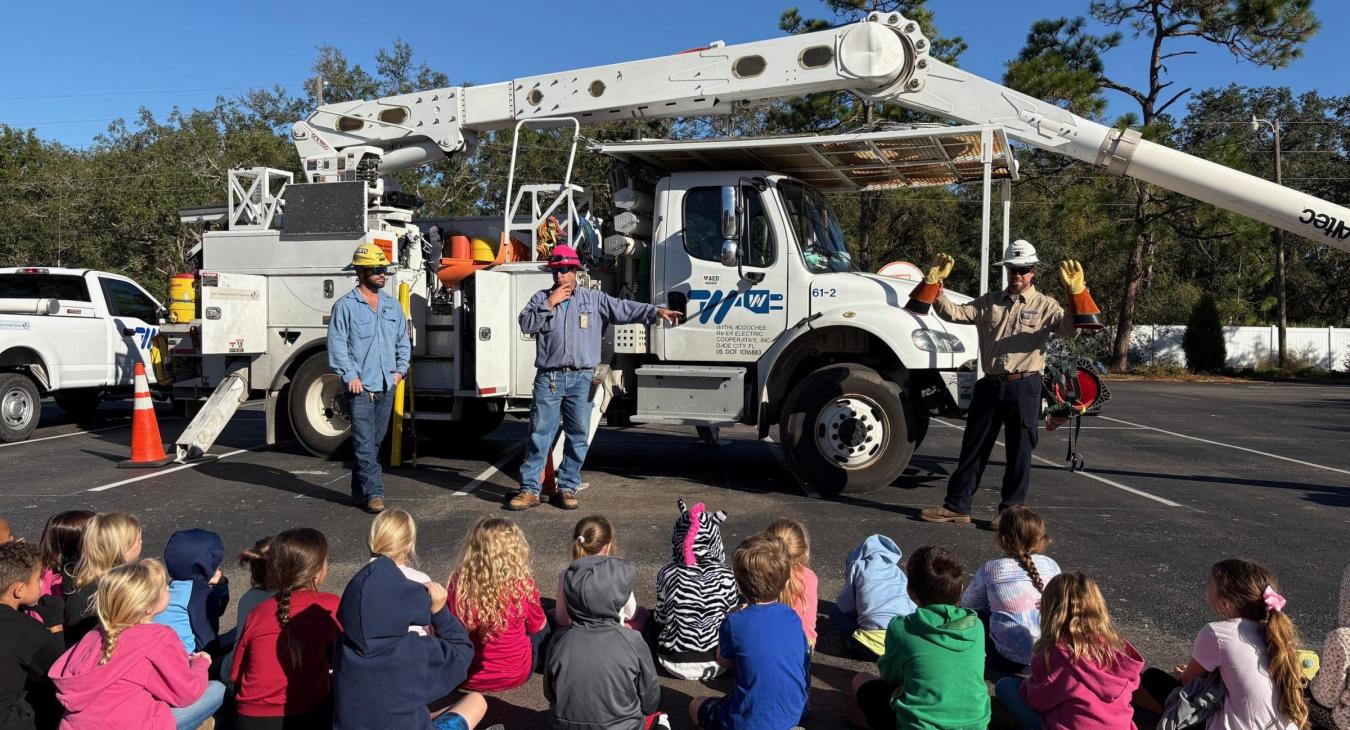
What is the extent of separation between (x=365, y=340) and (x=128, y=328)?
715 centimetres

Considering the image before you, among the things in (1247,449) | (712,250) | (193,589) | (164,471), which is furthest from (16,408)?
(1247,449)

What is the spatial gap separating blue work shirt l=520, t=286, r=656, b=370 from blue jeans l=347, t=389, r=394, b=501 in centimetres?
137

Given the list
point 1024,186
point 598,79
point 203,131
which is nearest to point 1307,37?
point 1024,186

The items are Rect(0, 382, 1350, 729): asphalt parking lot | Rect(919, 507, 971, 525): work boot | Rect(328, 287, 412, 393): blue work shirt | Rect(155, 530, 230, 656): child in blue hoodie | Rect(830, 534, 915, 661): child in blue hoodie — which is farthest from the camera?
Rect(328, 287, 412, 393): blue work shirt

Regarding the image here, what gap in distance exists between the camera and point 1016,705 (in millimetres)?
3523

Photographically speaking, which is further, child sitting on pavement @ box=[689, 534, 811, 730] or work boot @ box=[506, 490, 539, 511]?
work boot @ box=[506, 490, 539, 511]

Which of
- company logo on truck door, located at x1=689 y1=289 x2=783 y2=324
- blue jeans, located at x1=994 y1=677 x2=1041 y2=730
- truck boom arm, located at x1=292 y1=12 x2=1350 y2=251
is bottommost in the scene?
blue jeans, located at x1=994 y1=677 x2=1041 y2=730

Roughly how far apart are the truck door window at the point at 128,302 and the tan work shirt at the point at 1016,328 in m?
11.0

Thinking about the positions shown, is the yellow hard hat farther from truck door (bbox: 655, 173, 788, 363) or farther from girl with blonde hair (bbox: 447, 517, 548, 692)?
girl with blonde hair (bbox: 447, 517, 548, 692)

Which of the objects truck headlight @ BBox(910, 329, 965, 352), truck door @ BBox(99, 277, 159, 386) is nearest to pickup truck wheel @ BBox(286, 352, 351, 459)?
truck door @ BBox(99, 277, 159, 386)

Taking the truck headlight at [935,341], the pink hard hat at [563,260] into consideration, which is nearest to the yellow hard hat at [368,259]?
the pink hard hat at [563,260]

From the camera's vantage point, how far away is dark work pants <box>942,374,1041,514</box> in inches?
260

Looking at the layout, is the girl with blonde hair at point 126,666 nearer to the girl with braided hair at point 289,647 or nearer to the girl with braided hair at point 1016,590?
the girl with braided hair at point 289,647

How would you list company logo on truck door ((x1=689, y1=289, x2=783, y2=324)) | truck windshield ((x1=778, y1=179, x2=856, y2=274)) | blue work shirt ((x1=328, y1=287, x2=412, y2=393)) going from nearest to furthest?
blue work shirt ((x1=328, y1=287, x2=412, y2=393)) < company logo on truck door ((x1=689, y1=289, x2=783, y2=324)) < truck windshield ((x1=778, y1=179, x2=856, y2=274))
